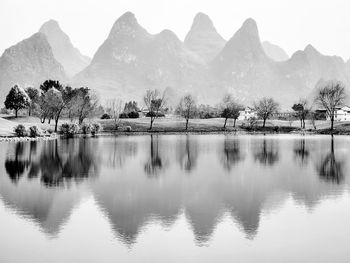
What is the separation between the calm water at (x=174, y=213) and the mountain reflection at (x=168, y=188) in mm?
57

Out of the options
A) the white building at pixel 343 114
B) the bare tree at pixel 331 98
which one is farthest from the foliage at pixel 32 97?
the white building at pixel 343 114

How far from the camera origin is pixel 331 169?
36.0 meters

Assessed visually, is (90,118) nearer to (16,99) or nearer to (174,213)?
(16,99)

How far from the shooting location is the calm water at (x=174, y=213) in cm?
1506

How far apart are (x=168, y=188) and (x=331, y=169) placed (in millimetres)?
15329

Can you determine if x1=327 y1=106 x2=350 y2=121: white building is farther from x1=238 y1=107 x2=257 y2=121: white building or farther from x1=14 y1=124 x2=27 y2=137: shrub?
x1=14 y1=124 x2=27 y2=137: shrub

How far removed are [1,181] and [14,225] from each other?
1205 cm

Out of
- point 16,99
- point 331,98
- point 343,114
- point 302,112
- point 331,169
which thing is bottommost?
point 331,169

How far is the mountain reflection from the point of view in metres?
19.4

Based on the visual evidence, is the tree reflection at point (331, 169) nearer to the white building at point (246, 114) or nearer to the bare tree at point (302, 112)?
the bare tree at point (302, 112)

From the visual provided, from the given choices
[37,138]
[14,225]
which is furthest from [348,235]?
[37,138]

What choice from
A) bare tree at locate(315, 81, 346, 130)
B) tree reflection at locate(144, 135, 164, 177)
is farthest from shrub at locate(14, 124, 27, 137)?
bare tree at locate(315, 81, 346, 130)

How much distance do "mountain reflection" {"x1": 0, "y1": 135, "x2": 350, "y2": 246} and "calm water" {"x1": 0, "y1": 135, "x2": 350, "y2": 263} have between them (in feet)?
0.19

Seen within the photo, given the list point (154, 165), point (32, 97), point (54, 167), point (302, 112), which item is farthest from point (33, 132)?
point (302, 112)
